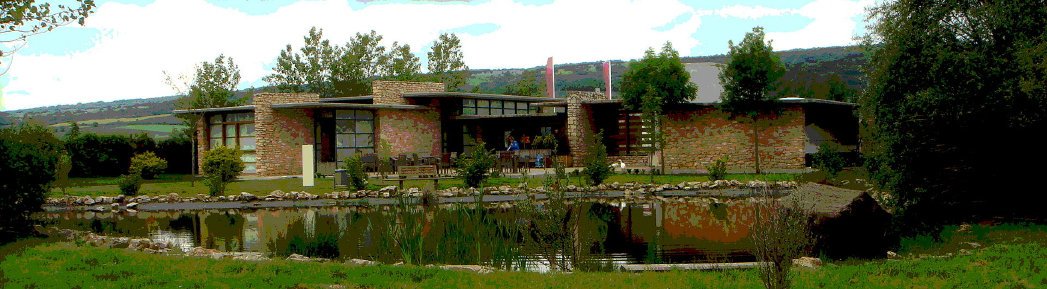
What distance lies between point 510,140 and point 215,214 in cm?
1571

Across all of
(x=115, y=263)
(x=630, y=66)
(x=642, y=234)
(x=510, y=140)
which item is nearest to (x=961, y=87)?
(x=642, y=234)

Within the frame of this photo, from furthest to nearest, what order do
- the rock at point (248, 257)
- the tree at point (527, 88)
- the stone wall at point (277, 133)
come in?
1. the tree at point (527, 88)
2. the stone wall at point (277, 133)
3. the rock at point (248, 257)

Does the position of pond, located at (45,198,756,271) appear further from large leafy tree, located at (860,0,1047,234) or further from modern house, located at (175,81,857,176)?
modern house, located at (175,81,857,176)

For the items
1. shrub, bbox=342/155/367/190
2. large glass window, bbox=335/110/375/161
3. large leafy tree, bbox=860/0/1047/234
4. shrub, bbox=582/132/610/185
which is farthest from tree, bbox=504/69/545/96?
large leafy tree, bbox=860/0/1047/234

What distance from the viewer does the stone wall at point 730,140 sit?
28.1 metres

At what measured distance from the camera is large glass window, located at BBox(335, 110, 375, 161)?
2912 cm

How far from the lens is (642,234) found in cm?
1279

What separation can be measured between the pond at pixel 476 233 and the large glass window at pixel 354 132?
1147 centimetres

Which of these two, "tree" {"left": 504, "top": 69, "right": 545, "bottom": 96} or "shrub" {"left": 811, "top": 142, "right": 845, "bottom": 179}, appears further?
"tree" {"left": 504, "top": 69, "right": 545, "bottom": 96}

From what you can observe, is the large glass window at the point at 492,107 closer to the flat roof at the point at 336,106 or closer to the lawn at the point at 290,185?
the flat roof at the point at 336,106

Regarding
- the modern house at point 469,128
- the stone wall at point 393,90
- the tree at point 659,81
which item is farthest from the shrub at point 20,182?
the tree at point 659,81

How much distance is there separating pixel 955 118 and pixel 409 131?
19618mm

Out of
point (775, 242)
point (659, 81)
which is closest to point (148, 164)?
point (659, 81)

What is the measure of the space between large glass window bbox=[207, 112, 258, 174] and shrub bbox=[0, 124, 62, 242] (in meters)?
17.9
